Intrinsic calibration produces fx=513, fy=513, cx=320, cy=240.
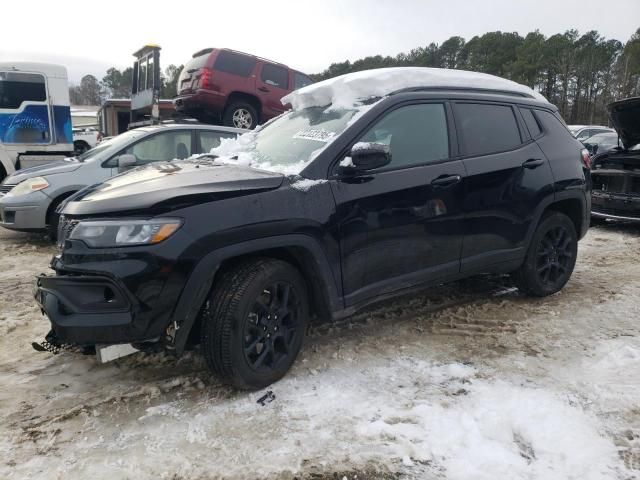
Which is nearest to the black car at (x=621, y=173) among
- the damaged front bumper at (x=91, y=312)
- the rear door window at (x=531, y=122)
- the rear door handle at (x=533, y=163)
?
the rear door window at (x=531, y=122)

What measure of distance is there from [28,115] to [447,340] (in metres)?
10.4

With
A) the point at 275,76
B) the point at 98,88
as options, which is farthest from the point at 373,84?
the point at 98,88

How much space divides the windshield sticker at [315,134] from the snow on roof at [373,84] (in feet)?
1.03

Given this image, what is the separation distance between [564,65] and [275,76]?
3905 cm

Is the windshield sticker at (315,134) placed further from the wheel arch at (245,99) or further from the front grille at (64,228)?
the wheel arch at (245,99)

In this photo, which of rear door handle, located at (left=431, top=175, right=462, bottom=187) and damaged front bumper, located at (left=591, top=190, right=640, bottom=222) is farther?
damaged front bumper, located at (left=591, top=190, right=640, bottom=222)

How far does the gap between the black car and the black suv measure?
11.5ft

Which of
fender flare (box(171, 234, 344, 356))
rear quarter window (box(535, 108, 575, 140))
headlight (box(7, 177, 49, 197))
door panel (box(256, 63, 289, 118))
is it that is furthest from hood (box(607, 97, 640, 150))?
headlight (box(7, 177, 49, 197))

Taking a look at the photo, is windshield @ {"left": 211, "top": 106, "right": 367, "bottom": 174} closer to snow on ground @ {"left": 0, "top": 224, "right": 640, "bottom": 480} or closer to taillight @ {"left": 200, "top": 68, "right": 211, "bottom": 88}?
snow on ground @ {"left": 0, "top": 224, "right": 640, "bottom": 480}

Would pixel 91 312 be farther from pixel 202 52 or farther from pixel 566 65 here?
pixel 566 65

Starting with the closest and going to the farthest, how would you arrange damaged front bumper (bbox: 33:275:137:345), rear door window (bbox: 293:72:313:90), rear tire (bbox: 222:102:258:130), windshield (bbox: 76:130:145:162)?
1. damaged front bumper (bbox: 33:275:137:345)
2. windshield (bbox: 76:130:145:162)
3. rear tire (bbox: 222:102:258:130)
4. rear door window (bbox: 293:72:313:90)

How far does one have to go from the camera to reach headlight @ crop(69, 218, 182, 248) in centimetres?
259

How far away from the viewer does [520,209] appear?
4227mm

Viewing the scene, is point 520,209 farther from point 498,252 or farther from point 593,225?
point 593,225
